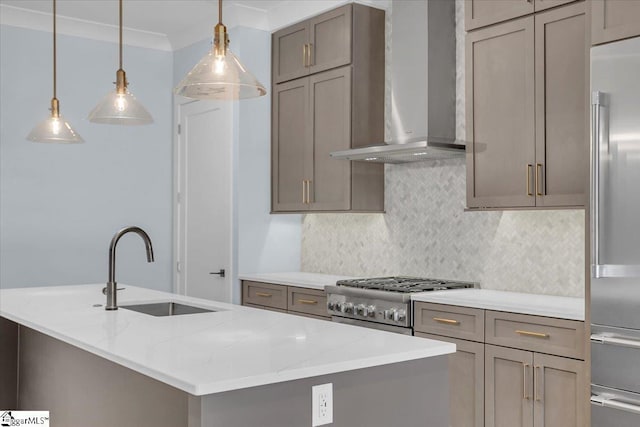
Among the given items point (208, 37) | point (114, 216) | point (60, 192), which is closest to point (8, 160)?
point (60, 192)

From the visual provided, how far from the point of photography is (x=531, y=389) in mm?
3289

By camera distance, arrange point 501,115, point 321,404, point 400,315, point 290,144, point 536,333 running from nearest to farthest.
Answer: point 321,404, point 536,333, point 501,115, point 400,315, point 290,144

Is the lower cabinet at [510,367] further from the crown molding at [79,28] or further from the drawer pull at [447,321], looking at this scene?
the crown molding at [79,28]

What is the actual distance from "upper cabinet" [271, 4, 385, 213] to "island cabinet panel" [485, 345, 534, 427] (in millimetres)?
1670

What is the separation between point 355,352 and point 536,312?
150 centimetres

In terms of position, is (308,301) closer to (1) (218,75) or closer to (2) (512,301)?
(2) (512,301)

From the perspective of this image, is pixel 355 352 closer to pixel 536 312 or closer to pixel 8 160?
pixel 536 312

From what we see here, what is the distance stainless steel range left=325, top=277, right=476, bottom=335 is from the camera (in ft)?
12.8

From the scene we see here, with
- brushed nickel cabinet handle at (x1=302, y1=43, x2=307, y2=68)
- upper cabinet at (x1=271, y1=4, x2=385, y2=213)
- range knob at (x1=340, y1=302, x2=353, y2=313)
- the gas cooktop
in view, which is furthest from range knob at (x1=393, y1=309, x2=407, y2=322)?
brushed nickel cabinet handle at (x1=302, y1=43, x2=307, y2=68)

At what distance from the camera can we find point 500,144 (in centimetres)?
376

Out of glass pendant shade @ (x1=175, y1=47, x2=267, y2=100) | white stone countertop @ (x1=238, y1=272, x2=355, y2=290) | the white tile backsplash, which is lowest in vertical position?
white stone countertop @ (x1=238, y1=272, x2=355, y2=290)

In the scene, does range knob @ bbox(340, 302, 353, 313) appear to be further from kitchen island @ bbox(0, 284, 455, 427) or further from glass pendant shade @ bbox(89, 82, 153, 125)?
glass pendant shade @ bbox(89, 82, 153, 125)

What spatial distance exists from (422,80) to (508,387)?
6.29 ft

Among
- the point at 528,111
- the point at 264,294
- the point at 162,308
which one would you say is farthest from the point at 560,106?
the point at 264,294
